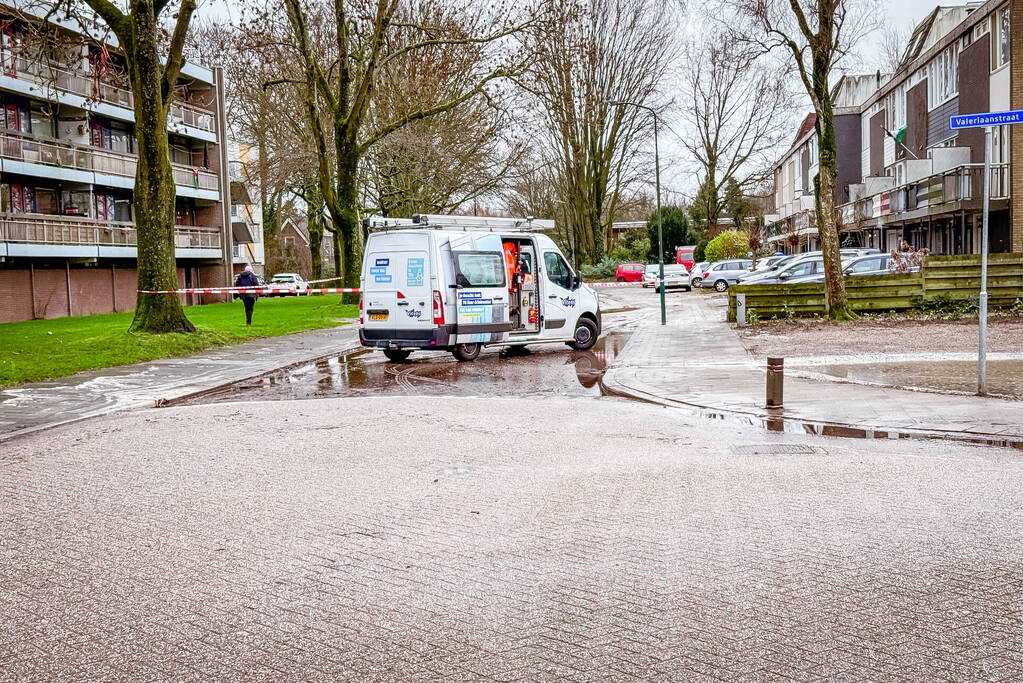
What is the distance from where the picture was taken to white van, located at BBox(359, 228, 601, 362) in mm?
17156

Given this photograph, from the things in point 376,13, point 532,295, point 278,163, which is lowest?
point 532,295

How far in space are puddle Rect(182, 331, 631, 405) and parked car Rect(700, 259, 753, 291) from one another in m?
30.7

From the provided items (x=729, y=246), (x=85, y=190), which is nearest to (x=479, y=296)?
(x=85, y=190)

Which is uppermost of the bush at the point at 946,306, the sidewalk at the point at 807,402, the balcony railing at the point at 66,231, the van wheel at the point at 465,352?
the balcony railing at the point at 66,231

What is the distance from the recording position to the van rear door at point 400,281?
17141mm

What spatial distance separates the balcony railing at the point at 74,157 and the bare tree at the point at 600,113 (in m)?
17.4

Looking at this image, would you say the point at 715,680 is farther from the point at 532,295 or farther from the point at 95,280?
the point at 95,280

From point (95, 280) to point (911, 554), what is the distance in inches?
1570

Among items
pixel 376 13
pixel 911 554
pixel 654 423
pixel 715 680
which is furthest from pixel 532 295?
pixel 376 13

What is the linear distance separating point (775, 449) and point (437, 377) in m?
7.70

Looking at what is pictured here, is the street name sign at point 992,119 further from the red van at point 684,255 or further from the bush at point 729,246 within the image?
the red van at point 684,255

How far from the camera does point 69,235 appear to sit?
3772 cm

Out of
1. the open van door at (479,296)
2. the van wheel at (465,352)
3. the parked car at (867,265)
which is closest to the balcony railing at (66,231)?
the van wheel at (465,352)

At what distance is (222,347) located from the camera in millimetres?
21547
